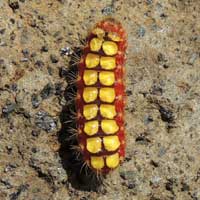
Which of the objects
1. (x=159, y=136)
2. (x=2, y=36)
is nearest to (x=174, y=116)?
(x=159, y=136)

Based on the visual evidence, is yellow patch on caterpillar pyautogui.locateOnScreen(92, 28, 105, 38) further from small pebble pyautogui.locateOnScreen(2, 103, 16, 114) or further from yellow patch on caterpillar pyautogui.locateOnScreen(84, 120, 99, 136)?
small pebble pyautogui.locateOnScreen(2, 103, 16, 114)

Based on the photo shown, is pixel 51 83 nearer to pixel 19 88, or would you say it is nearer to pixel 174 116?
pixel 19 88

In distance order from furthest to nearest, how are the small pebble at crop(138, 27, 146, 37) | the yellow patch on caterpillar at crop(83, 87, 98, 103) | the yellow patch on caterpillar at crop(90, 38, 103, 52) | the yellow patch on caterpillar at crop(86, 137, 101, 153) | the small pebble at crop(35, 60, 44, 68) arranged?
the small pebble at crop(138, 27, 146, 37), the small pebble at crop(35, 60, 44, 68), the yellow patch on caterpillar at crop(90, 38, 103, 52), the yellow patch on caterpillar at crop(83, 87, 98, 103), the yellow patch on caterpillar at crop(86, 137, 101, 153)

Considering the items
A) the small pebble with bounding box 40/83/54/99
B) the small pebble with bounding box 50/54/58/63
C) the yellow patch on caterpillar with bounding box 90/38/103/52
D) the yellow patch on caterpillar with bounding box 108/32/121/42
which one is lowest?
the small pebble with bounding box 40/83/54/99

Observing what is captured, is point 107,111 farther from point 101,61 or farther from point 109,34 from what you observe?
point 109,34

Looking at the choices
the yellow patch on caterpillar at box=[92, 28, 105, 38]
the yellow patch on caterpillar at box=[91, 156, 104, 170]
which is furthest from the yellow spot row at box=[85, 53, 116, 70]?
the yellow patch on caterpillar at box=[91, 156, 104, 170]

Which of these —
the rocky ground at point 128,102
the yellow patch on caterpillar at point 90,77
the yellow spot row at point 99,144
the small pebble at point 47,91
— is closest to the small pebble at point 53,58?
the rocky ground at point 128,102

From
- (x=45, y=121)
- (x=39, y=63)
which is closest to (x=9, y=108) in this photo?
(x=45, y=121)
